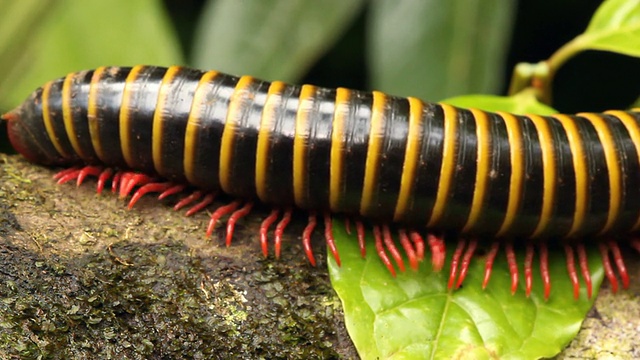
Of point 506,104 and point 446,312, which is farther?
point 506,104

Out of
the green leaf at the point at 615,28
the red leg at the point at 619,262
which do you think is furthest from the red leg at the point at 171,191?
the green leaf at the point at 615,28

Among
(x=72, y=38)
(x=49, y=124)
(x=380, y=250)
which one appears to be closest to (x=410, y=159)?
(x=380, y=250)

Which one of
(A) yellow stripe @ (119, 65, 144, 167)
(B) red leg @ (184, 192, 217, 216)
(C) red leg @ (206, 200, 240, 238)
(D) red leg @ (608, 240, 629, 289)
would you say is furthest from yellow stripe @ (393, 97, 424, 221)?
(A) yellow stripe @ (119, 65, 144, 167)

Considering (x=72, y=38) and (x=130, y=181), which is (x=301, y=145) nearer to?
(x=130, y=181)

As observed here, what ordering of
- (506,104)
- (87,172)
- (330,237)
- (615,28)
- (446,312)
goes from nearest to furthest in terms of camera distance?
(446,312), (330,237), (87,172), (615,28), (506,104)

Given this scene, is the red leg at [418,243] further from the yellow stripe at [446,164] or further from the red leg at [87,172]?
the red leg at [87,172]
